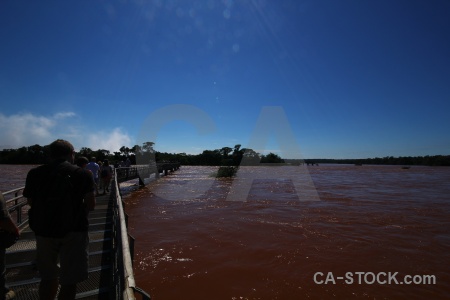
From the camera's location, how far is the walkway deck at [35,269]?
3496mm

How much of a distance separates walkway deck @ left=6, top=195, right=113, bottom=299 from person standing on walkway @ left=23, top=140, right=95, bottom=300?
0.95 meters

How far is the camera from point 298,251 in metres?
7.75

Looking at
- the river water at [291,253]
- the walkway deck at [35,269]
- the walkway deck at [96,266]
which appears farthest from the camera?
the river water at [291,253]

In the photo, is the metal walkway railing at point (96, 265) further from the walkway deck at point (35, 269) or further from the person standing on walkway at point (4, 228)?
the person standing on walkway at point (4, 228)

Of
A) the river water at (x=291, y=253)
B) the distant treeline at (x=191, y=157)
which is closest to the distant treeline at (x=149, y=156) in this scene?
the distant treeline at (x=191, y=157)

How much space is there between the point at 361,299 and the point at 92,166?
1004 centimetres

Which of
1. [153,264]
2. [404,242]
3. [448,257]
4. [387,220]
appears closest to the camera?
[153,264]

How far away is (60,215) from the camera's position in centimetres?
248

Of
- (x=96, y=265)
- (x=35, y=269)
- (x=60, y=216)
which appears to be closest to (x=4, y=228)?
(x=60, y=216)

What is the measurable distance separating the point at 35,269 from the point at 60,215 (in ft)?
8.31

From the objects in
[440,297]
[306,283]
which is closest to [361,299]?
[306,283]

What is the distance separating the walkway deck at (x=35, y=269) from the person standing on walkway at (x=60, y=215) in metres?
0.95

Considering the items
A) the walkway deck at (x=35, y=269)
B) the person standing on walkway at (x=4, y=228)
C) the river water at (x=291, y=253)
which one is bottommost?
the river water at (x=291, y=253)

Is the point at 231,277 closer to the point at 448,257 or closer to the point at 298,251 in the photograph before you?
the point at 298,251
